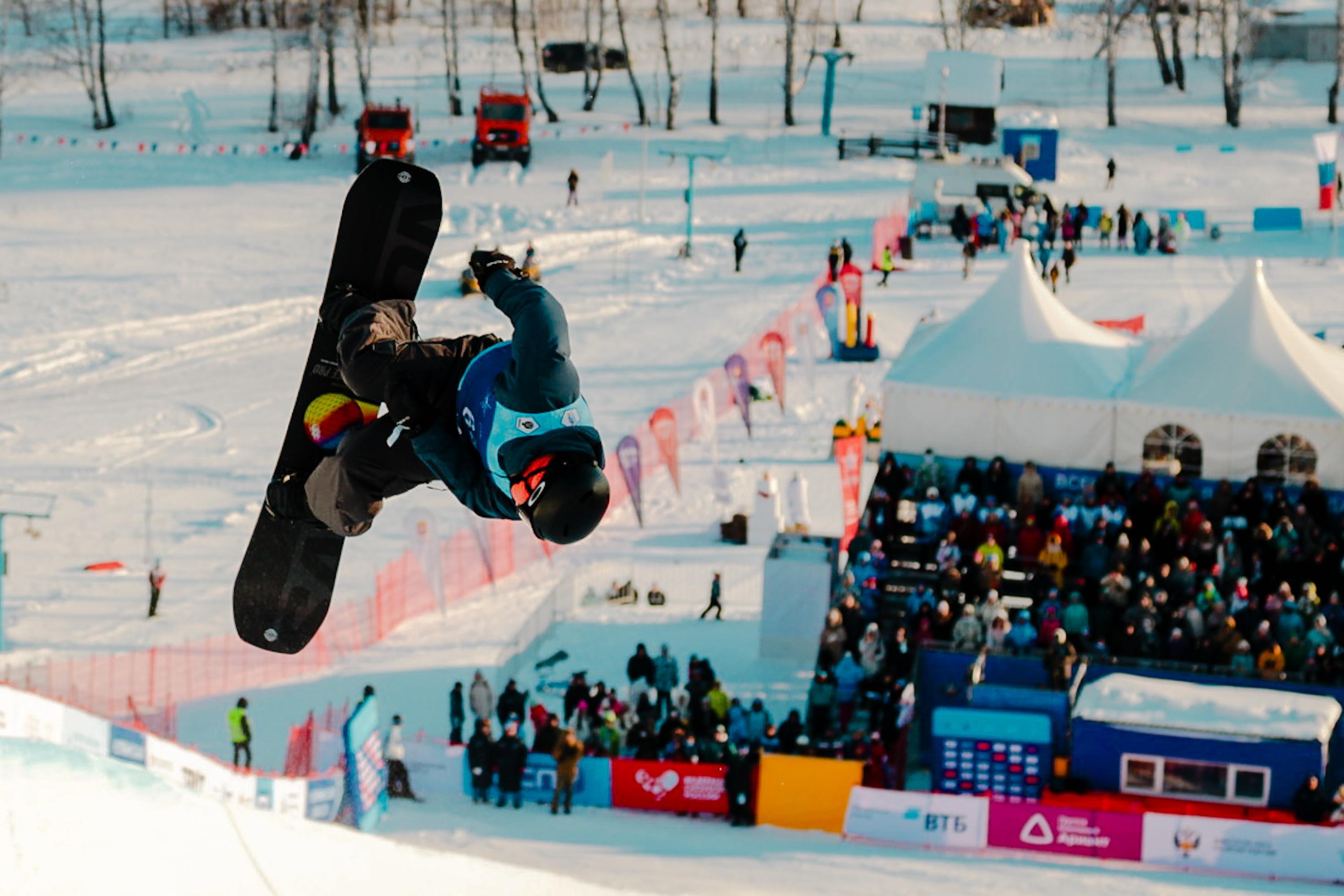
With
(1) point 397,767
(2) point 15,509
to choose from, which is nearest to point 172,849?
(1) point 397,767

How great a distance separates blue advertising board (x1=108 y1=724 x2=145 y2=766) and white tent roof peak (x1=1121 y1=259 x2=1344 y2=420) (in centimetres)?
1018

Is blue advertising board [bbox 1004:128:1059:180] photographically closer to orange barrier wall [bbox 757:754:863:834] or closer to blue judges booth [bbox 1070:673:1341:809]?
blue judges booth [bbox 1070:673:1341:809]

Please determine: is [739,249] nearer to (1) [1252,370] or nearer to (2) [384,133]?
(2) [384,133]

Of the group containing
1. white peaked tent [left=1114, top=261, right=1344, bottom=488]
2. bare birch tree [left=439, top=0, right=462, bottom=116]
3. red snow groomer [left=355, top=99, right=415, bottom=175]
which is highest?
bare birch tree [left=439, top=0, right=462, bottom=116]

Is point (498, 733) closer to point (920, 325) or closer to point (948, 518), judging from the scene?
point (948, 518)

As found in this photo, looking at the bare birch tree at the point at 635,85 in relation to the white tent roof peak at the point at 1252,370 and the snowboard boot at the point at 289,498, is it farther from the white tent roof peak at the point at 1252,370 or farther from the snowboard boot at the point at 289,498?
the snowboard boot at the point at 289,498

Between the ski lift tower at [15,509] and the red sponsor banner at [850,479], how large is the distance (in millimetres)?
8139

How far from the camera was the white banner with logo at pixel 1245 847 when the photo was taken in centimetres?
1259

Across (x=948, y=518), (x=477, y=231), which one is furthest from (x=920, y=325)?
(x=477, y=231)

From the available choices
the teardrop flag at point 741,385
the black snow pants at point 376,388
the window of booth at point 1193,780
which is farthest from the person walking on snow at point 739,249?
the black snow pants at point 376,388

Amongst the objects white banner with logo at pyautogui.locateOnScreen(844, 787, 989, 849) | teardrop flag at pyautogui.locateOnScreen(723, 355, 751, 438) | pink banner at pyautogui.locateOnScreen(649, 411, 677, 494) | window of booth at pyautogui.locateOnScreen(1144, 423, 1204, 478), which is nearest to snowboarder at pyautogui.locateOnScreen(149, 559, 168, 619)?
pink banner at pyautogui.locateOnScreen(649, 411, 677, 494)

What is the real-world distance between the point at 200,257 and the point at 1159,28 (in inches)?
1274

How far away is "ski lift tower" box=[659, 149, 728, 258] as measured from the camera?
1273 inches

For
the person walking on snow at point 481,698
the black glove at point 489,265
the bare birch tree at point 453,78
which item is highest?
the black glove at point 489,265
